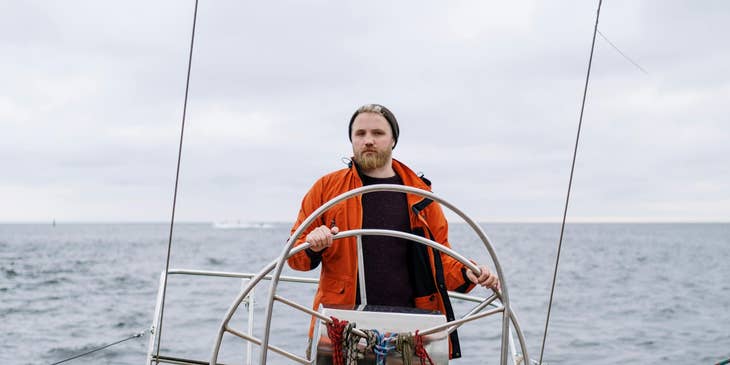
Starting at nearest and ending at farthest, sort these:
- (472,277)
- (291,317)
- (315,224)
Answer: (472,277), (315,224), (291,317)

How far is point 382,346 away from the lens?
67.1 inches

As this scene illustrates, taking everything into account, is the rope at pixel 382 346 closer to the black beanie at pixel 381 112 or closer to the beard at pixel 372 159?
the beard at pixel 372 159

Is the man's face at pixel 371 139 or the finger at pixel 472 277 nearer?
the finger at pixel 472 277

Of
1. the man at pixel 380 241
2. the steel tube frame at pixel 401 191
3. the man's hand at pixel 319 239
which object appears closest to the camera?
the steel tube frame at pixel 401 191

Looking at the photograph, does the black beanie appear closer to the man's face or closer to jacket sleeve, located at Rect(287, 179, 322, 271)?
the man's face

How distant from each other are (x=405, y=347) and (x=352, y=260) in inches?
22.6

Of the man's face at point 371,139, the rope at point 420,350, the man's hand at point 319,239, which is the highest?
the man's face at point 371,139

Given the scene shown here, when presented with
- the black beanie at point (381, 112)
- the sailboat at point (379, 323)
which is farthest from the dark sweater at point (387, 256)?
the sailboat at point (379, 323)

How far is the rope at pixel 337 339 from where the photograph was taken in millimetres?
1690

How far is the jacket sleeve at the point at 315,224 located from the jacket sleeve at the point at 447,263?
43 cm

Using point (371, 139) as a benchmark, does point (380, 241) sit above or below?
below

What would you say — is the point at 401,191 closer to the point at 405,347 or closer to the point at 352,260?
the point at 405,347

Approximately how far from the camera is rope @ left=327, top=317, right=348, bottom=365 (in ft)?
5.55

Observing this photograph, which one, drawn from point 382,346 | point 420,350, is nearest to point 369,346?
point 382,346
